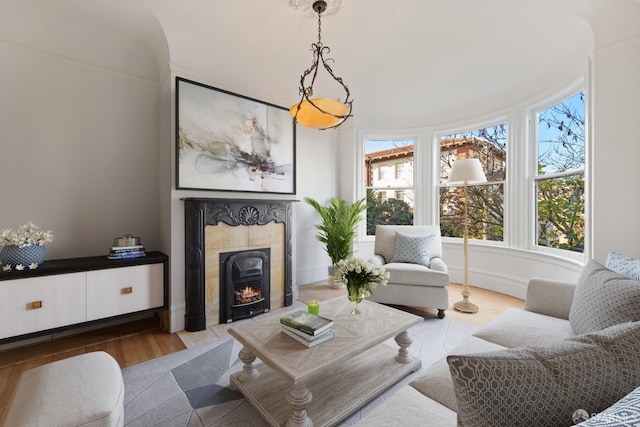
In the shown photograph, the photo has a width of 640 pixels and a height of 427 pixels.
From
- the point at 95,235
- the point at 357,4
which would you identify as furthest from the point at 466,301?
the point at 95,235

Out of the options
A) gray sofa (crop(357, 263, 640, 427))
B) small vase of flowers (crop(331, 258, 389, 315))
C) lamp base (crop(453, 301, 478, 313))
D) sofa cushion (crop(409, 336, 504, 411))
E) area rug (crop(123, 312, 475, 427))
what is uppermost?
gray sofa (crop(357, 263, 640, 427))

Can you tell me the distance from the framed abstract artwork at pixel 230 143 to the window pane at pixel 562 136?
10.3 ft

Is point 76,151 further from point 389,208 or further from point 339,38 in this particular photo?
point 389,208

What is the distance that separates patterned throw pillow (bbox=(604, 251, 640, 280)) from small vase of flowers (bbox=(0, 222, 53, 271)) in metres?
3.99

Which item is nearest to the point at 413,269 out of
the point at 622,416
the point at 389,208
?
the point at 389,208

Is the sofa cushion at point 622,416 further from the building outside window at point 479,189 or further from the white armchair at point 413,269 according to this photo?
the building outside window at point 479,189

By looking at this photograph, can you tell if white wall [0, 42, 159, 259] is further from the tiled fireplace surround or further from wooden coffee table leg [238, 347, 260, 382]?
wooden coffee table leg [238, 347, 260, 382]

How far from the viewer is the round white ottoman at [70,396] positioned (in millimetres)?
1031

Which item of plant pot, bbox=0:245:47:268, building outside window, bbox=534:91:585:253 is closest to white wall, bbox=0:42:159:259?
plant pot, bbox=0:245:47:268

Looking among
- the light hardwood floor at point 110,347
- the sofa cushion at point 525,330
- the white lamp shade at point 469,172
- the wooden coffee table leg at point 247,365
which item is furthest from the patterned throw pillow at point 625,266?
the wooden coffee table leg at point 247,365

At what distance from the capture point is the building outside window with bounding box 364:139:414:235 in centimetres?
475

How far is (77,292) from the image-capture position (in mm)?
2332

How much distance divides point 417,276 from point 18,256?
3523mm

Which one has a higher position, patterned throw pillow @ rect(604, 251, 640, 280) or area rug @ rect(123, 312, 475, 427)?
patterned throw pillow @ rect(604, 251, 640, 280)
